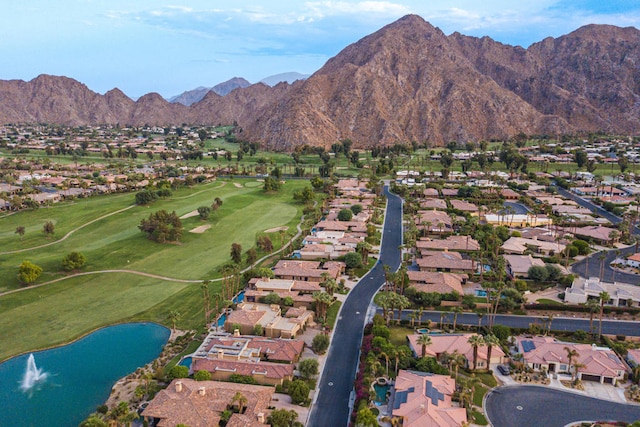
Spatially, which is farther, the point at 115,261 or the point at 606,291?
the point at 115,261

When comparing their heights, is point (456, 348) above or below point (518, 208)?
below

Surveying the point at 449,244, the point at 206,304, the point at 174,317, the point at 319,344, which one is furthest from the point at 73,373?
the point at 449,244

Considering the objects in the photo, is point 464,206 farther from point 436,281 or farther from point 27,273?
point 27,273

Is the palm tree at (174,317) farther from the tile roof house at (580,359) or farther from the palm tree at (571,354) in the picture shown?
the palm tree at (571,354)

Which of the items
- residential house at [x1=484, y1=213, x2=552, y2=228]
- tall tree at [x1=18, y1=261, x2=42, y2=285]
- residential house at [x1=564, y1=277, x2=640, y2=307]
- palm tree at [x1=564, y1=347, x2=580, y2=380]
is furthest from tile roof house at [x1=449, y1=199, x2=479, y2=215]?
tall tree at [x1=18, y1=261, x2=42, y2=285]

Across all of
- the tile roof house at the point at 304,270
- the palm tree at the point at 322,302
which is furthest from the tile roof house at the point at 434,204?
the palm tree at the point at 322,302

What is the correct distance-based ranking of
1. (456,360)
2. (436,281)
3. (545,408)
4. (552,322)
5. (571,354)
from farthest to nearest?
(436,281) → (552,322) → (571,354) → (456,360) → (545,408)

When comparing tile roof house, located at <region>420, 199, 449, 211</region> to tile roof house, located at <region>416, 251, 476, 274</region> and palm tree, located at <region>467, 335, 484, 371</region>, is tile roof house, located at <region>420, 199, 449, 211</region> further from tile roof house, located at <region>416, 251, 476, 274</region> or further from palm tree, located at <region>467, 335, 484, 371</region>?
palm tree, located at <region>467, 335, 484, 371</region>
